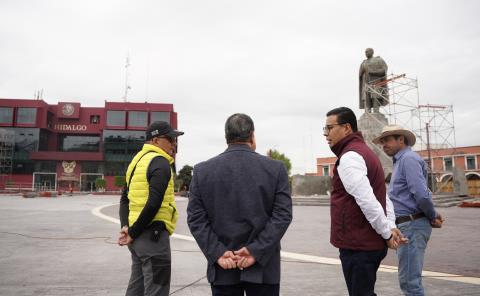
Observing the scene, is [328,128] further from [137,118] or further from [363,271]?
[137,118]

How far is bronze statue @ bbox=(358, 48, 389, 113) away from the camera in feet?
60.7

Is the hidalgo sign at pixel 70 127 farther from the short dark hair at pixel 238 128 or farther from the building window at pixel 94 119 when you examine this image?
the short dark hair at pixel 238 128

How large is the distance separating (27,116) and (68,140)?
699 centimetres

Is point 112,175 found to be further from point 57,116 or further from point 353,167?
point 353,167

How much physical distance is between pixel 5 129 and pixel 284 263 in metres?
59.0

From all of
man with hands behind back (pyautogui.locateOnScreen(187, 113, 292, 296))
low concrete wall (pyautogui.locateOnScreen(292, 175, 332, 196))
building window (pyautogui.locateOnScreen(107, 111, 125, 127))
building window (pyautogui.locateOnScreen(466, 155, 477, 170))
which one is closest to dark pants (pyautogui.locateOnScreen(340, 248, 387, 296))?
man with hands behind back (pyautogui.locateOnScreen(187, 113, 292, 296))

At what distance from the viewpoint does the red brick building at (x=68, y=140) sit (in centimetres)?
5150

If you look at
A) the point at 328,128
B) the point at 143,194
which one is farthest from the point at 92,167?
the point at 328,128

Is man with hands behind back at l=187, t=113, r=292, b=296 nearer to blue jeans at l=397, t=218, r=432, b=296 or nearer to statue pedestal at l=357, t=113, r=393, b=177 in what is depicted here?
blue jeans at l=397, t=218, r=432, b=296

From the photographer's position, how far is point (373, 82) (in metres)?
18.8

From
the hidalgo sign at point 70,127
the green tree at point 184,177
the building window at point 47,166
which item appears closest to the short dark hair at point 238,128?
the building window at point 47,166

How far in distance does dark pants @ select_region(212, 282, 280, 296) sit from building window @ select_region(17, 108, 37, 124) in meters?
59.2

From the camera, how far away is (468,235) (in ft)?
25.6

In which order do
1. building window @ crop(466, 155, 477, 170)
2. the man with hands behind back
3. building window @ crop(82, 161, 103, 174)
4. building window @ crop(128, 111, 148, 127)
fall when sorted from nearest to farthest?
1. the man with hands behind back
2. building window @ crop(466, 155, 477, 170)
3. building window @ crop(82, 161, 103, 174)
4. building window @ crop(128, 111, 148, 127)
